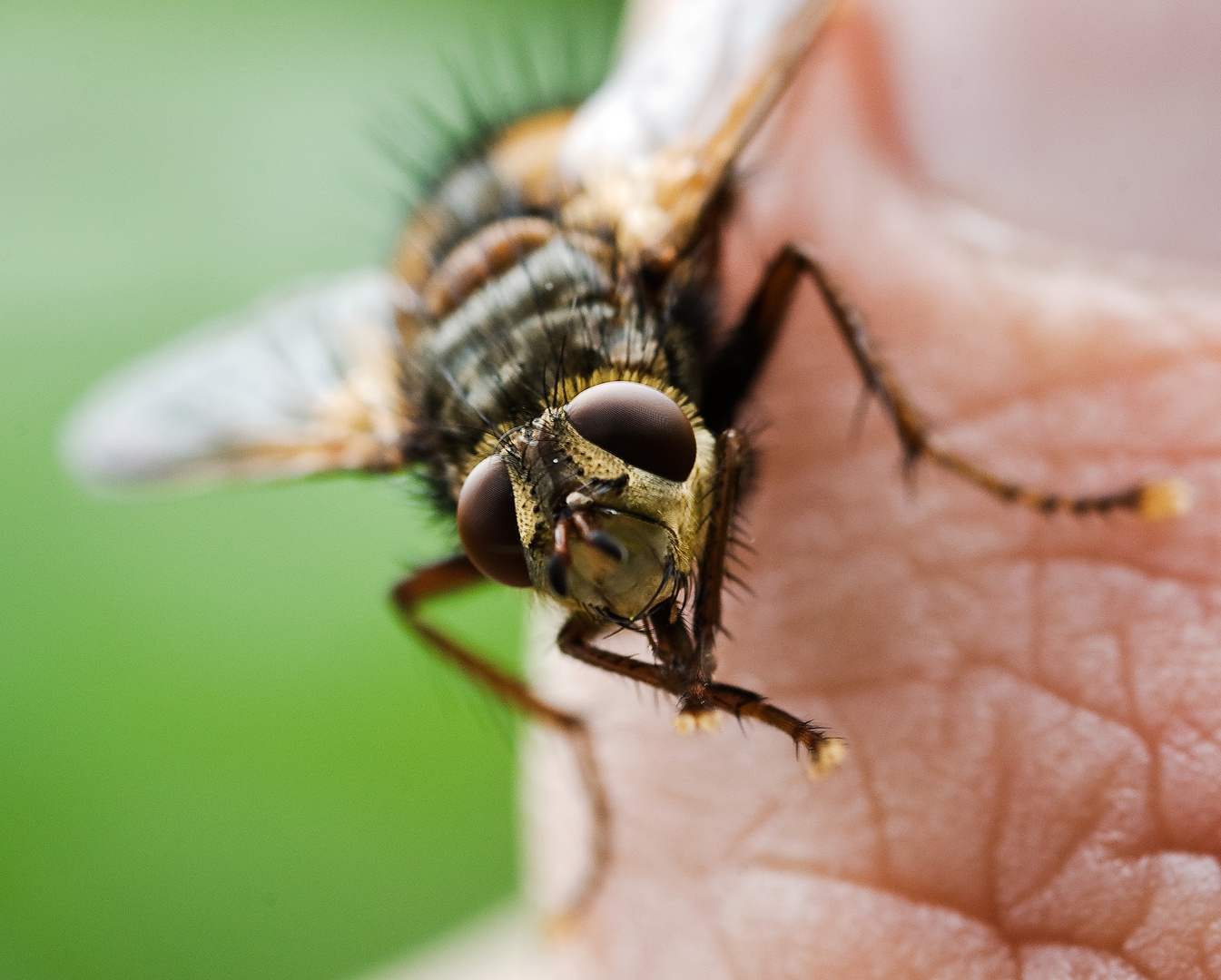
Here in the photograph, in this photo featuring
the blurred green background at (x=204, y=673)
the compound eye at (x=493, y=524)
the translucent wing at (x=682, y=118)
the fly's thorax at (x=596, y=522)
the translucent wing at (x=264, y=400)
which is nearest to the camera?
the fly's thorax at (x=596, y=522)

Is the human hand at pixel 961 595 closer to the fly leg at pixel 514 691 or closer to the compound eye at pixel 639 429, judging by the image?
the fly leg at pixel 514 691

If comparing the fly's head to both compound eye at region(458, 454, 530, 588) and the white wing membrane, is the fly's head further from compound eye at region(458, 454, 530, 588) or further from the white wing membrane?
the white wing membrane

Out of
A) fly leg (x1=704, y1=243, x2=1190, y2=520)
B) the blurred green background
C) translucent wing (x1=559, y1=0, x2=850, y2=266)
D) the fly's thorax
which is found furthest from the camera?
the blurred green background

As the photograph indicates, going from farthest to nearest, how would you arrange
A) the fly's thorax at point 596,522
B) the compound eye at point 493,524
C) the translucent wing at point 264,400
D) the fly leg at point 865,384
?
the translucent wing at point 264,400 → the fly leg at point 865,384 → the compound eye at point 493,524 → the fly's thorax at point 596,522

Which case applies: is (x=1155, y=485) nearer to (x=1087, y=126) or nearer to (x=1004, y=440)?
(x=1004, y=440)

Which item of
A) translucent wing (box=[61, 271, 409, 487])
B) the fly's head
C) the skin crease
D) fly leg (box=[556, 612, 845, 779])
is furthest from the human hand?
translucent wing (box=[61, 271, 409, 487])

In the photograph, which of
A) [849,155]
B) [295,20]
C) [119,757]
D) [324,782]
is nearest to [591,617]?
[849,155]

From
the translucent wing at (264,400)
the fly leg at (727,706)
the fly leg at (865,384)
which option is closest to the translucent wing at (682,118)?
the fly leg at (865,384)
